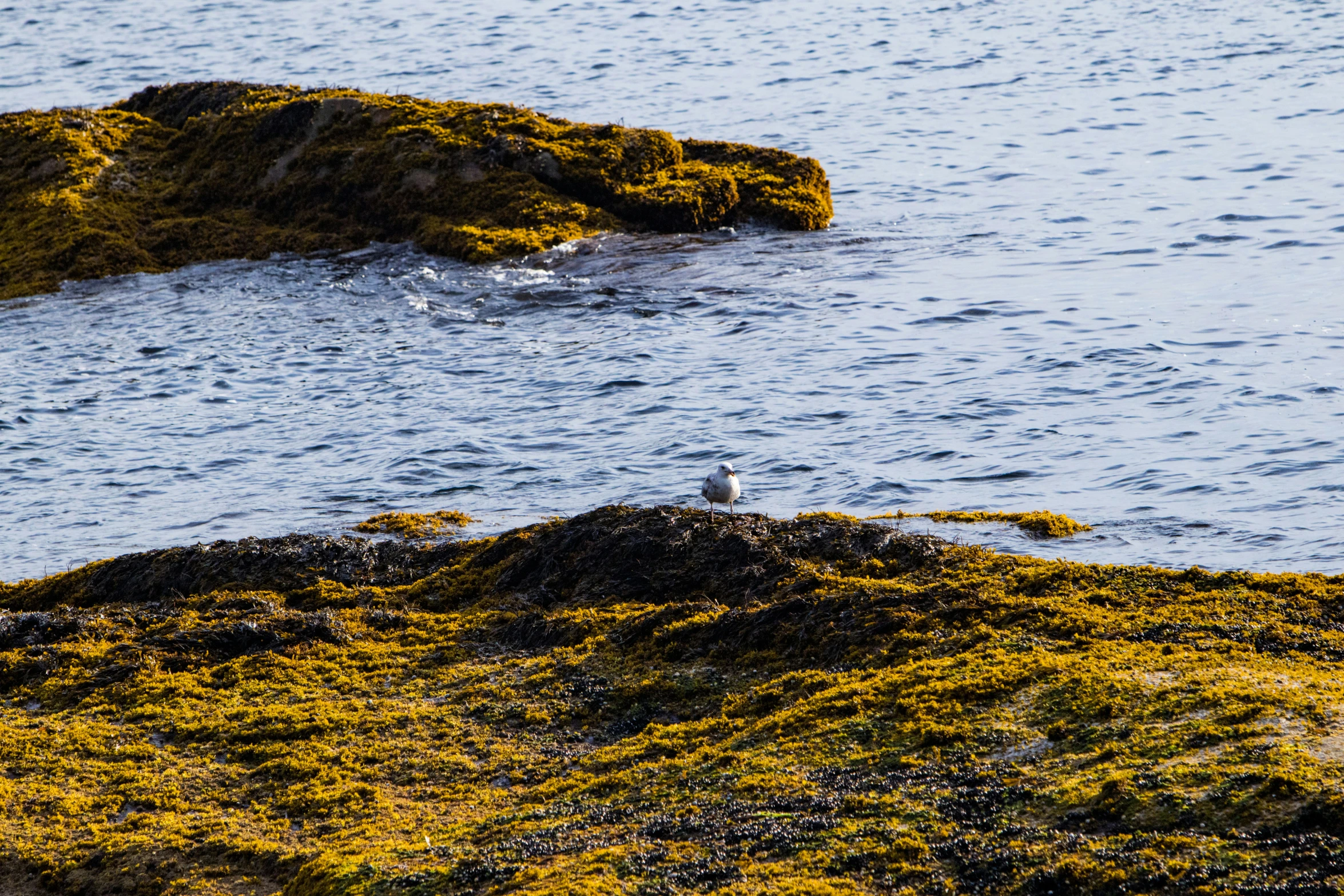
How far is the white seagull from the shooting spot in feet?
32.8

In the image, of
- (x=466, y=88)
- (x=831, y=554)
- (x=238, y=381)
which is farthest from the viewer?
(x=466, y=88)

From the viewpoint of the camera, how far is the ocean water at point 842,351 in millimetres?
11555

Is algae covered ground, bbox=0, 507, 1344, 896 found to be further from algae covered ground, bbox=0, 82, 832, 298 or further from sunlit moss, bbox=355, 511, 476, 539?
algae covered ground, bbox=0, 82, 832, 298

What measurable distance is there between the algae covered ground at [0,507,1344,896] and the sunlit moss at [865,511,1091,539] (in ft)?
3.18

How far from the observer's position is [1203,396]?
1305cm

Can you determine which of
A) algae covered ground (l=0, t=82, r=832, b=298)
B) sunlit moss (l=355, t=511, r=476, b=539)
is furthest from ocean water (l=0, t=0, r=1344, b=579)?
algae covered ground (l=0, t=82, r=832, b=298)

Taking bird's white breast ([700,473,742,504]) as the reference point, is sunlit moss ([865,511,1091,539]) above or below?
below

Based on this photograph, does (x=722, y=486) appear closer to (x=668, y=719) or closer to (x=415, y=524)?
(x=415, y=524)

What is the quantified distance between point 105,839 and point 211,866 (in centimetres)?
71

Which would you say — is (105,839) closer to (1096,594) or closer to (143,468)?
(1096,594)

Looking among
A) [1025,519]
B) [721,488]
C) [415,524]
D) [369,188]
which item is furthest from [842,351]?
[369,188]

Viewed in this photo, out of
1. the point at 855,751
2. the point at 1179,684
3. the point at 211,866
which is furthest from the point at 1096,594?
the point at 211,866

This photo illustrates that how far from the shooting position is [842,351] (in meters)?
15.4

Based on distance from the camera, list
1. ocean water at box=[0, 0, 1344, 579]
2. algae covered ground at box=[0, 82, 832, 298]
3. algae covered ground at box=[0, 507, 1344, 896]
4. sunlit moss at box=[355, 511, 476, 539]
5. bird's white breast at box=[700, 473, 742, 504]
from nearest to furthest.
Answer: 1. algae covered ground at box=[0, 507, 1344, 896]
2. bird's white breast at box=[700, 473, 742, 504]
3. sunlit moss at box=[355, 511, 476, 539]
4. ocean water at box=[0, 0, 1344, 579]
5. algae covered ground at box=[0, 82, 832, 298]
